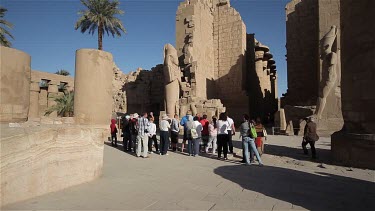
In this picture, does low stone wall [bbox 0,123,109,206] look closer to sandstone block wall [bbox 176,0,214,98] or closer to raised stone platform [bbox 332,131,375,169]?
raised stone platform [bbox 332,131,375,169]

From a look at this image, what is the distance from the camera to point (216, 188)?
4945 mm

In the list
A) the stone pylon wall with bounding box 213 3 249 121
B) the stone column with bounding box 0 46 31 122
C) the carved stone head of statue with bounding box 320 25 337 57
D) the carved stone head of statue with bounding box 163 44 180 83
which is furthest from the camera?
the stone pylon wall with bounding box 213 3 249 121

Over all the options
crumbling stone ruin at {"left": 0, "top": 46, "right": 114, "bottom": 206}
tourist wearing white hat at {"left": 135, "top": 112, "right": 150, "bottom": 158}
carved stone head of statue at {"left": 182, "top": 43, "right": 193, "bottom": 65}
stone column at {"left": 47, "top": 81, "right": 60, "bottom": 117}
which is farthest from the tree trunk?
crumbling stone ruin at {"left": 0, "top": 46, "right": 114, "bottom": 206}

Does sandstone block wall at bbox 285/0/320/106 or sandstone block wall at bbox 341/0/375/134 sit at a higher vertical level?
sandstone block wall at bbox 285/0/320/106

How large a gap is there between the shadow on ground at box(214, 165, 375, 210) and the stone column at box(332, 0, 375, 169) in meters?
1.48

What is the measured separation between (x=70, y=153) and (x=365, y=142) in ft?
22.1

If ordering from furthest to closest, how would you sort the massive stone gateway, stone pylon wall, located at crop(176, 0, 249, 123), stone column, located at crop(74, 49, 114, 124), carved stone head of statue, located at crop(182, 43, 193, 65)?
stone pylon wall, located at crop(176, 0, 249, 123)
the massive stone gateway
carved stone head of statue, located at crop(182, 43, 193, 65)
stone column, located at crop(74, 49, 114, 124)

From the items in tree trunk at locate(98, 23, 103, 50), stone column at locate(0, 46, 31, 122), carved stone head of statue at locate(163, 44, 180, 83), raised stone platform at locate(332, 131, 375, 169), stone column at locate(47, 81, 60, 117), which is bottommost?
raised stone platform at locate(332, 131, 375, 169)

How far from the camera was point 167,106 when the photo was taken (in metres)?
17.0

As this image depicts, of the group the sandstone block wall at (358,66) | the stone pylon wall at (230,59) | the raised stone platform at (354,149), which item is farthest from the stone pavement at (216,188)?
the stone pylon wall at (230,59)

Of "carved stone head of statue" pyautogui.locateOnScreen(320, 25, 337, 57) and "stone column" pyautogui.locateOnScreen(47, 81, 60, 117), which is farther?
"stone column" pyautogui.locateOnScreen(47, 81, 60, 117)

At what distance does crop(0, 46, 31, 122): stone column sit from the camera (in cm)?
577

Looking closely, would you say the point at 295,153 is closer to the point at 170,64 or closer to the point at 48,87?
the point at 170,64

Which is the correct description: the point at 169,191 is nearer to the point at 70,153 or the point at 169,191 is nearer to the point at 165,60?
the point at 70,153
